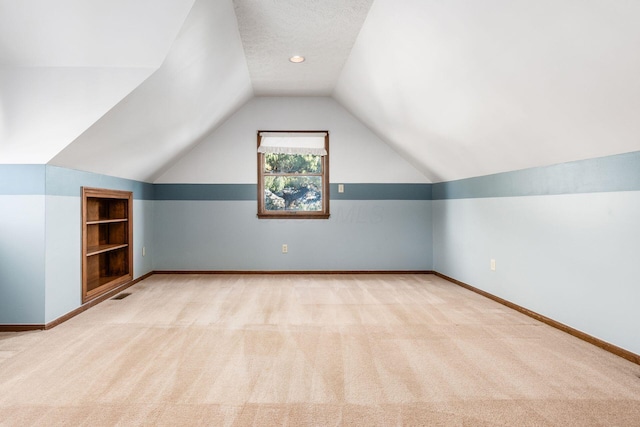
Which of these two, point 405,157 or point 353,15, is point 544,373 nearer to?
point 353,15

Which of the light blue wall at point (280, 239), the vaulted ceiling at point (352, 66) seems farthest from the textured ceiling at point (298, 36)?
the light blue wall at point (280, 239)

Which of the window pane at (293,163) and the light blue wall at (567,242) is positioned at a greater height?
the window pane at (293,163)

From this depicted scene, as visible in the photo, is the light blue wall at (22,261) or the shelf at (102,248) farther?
the shelf at (102,248)

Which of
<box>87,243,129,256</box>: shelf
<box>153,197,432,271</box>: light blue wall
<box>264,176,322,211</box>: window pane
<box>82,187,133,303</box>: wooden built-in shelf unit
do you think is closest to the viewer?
<box>87,243,129,256</box>: shelf

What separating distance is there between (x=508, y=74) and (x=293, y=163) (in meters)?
3.55

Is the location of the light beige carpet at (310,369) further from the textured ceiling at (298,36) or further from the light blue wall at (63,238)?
the textured ceiling at (298,36)

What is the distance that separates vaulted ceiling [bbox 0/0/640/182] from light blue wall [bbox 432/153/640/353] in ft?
0.58

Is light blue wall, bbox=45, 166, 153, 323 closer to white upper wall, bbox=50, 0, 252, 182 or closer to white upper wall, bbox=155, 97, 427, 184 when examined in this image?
white upper wall, bbox=50, 0, 252, 182

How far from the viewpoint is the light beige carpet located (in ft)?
5.86

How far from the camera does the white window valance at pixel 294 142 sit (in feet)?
17.8

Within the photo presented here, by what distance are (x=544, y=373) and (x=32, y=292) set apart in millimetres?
3751

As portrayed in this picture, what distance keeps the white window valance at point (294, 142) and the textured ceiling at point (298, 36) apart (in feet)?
2.55

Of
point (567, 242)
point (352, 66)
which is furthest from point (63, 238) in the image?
point (567, 242)

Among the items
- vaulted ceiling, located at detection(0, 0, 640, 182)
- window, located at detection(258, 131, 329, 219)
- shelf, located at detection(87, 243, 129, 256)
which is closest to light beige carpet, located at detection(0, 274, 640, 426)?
shelf, located at detection(87, 243, 129, 256)
